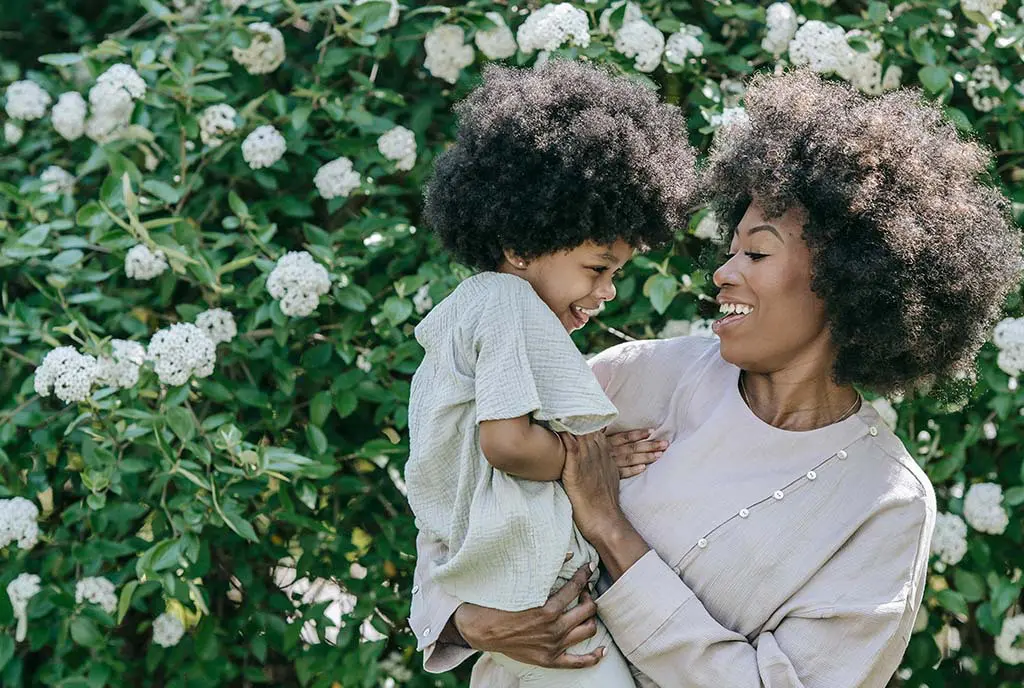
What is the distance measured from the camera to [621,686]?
2.31 m

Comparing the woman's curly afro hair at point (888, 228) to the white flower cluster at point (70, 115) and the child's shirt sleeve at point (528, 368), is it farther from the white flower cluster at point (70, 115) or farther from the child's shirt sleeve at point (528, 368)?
the white flower cluster at point (70, 115)

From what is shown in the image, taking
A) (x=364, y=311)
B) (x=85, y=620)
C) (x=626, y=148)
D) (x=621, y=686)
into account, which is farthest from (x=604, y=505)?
(x=85, y=620)

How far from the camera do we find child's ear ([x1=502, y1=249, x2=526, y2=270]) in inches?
93.3

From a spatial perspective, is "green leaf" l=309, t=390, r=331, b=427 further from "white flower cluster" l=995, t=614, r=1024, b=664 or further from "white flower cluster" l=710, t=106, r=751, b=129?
"white flower cluster" l=995, t=614, r=1024, b=664

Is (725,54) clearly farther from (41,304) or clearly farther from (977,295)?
(41,304)

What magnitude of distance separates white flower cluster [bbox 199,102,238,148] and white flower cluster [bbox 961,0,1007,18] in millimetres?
1836

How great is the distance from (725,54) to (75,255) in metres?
1.71

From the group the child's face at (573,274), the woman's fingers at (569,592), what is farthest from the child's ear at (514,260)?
the woman's fingers at (569,592)

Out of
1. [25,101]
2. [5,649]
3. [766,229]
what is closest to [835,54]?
[766,229]

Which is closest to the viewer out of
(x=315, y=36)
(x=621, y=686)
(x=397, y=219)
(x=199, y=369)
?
(x=621, y=686)

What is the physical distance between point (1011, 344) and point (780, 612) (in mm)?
1194

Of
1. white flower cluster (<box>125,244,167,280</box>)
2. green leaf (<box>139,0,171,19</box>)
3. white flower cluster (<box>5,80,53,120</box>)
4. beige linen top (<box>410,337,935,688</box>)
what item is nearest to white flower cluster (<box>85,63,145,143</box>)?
green leaf (<box>139,0,171,19</box>)

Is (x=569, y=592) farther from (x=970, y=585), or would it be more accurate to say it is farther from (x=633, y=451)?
(x=970, y=585)

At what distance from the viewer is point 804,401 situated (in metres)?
2.48
